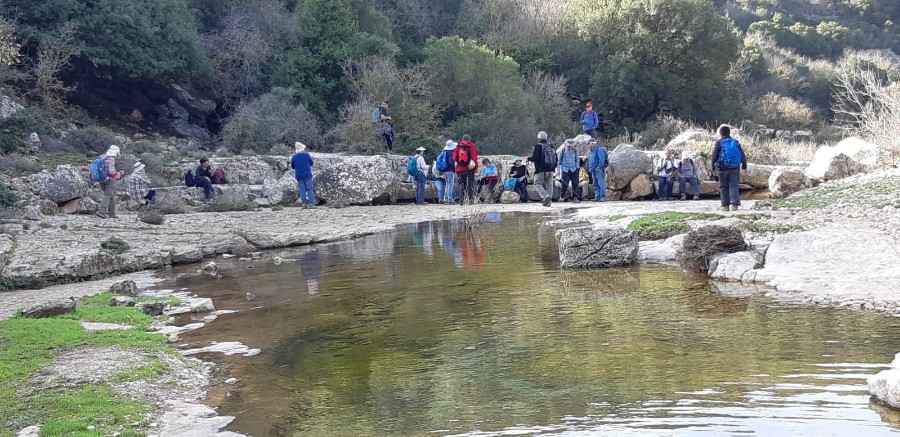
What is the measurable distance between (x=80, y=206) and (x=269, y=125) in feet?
29.2

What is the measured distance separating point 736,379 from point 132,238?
42.6ft

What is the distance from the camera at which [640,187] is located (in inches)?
1004

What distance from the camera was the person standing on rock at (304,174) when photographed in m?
23.6

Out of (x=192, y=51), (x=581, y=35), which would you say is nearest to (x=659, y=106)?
(x=581, y=35)

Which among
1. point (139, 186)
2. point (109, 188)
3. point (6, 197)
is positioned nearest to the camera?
point (6, 197)

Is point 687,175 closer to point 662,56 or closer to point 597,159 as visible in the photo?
point 597,159

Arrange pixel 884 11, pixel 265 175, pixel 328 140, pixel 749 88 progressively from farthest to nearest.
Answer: pixel 884 11 → pixel 749 88 → pixel 328 140 → pixel 265 175

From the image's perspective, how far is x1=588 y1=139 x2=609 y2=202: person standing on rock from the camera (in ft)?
80.7

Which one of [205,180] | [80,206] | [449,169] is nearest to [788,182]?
[449,169]

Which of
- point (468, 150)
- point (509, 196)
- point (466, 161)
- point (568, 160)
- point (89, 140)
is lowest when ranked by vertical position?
point (509, 196)

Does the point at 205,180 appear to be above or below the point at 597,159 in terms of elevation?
below

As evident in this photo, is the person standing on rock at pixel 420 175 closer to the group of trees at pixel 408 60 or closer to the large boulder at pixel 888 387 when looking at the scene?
the group of trees at pixel 408 60

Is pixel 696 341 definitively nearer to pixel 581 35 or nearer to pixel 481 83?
pixel 481 83

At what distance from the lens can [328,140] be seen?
30906 millimetres
